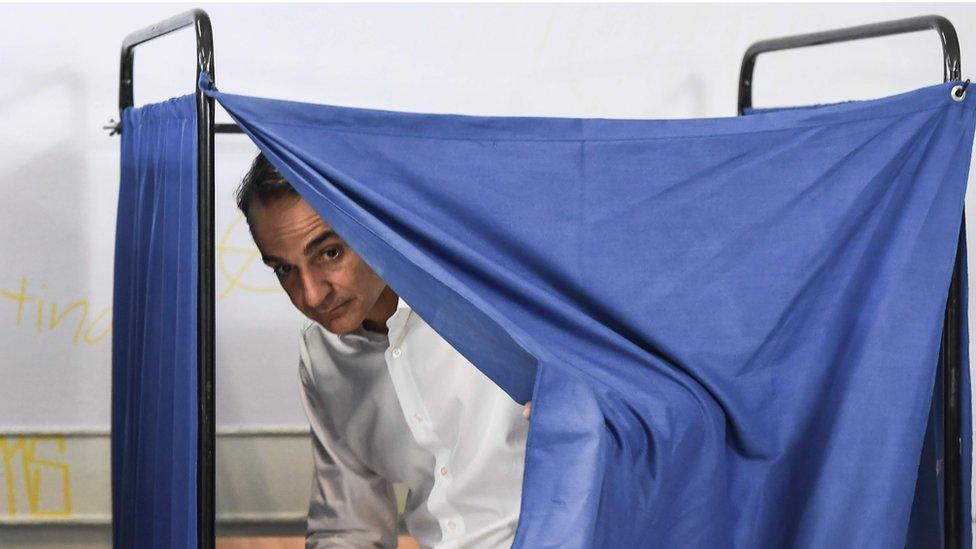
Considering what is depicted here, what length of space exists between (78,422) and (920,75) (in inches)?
85.3

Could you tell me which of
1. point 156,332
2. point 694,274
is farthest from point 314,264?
point 694,274

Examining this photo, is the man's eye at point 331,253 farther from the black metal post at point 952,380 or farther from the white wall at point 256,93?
the black metal post at point 952,380

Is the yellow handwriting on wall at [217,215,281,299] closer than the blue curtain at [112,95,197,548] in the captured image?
No

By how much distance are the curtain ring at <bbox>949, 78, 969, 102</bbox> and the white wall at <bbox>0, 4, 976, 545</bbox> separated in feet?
3.25

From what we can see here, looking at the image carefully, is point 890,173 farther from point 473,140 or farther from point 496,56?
point 496,56

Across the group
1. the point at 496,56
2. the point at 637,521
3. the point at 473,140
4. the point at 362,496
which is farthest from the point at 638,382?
the point at 496,56

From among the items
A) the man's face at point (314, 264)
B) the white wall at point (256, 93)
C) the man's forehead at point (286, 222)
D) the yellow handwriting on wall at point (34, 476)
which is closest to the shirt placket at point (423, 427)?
the man's face at point (314, 264)

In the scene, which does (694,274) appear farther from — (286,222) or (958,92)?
(286,222)

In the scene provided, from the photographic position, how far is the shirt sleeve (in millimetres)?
2088

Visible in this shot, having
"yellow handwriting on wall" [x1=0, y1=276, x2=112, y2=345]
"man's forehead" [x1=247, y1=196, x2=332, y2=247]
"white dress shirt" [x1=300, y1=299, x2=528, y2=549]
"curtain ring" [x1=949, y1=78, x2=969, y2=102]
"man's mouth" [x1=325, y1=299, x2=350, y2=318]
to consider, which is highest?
"curtain ring" [x1=949, y1=78, x2=969, y2=102]

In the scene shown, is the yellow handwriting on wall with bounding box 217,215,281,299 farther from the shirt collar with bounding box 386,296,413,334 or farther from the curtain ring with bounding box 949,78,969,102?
the curtain ring with bounding box 949,78,969,102

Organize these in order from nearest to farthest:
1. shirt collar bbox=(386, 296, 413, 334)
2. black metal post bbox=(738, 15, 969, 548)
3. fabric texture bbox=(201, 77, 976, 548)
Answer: fabric texture bbox=(201, 77, 976, 548) → black metal post bbox=(738, 15, 969, 548) → shirt collar bbox=(386, 296, 413, 334)

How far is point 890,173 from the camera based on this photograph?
1.58 m

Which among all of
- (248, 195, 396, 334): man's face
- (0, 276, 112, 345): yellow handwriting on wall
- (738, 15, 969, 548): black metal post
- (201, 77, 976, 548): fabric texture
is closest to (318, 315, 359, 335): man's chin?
(248, 195, 396, 334): man's face
